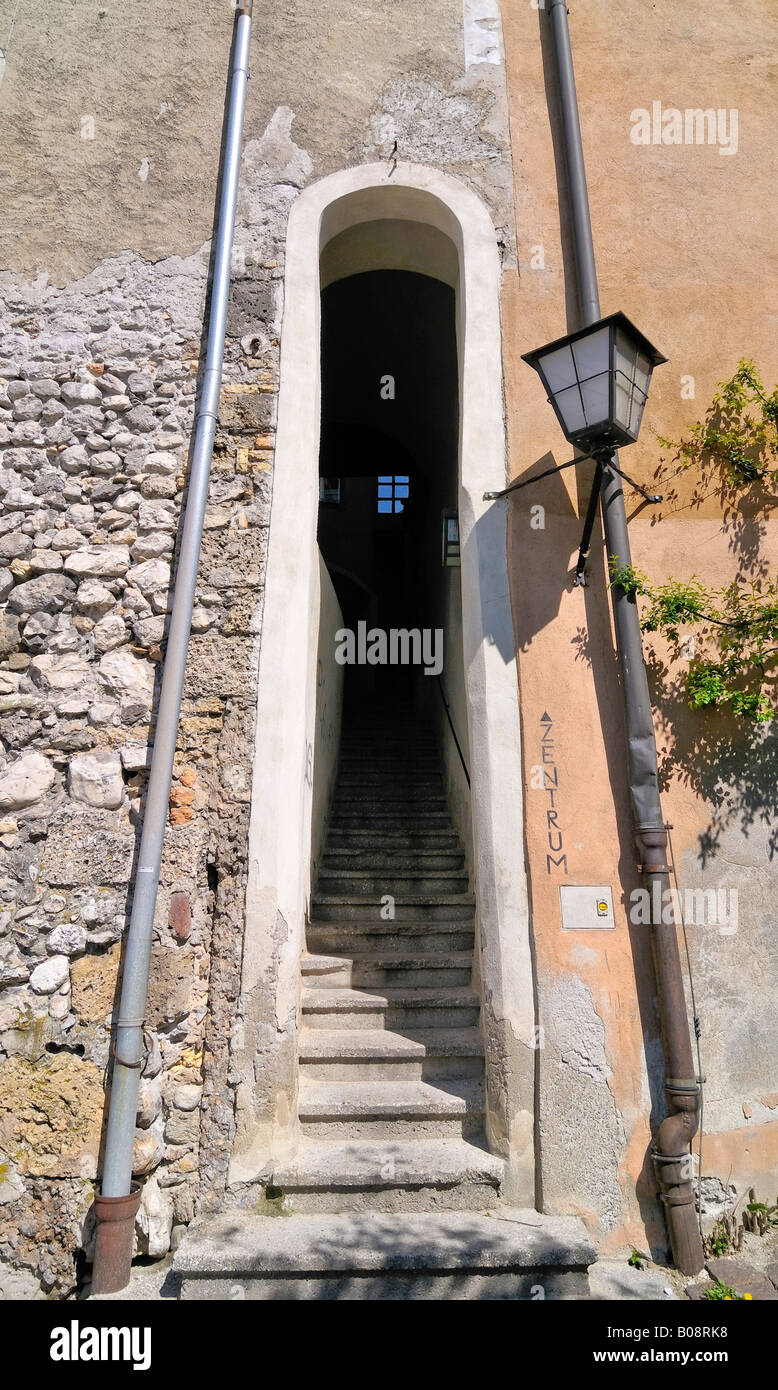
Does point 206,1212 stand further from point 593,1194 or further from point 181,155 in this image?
point 181,155

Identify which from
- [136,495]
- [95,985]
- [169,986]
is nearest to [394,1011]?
[169,986]

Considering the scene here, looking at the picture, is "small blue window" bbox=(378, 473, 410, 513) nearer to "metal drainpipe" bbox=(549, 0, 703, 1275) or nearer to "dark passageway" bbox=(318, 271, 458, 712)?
"dark passageway" bbox=(318, 271, 458, 712)

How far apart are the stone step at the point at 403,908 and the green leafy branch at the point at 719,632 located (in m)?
1.78

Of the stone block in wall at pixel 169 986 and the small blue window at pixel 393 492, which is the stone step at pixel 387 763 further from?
the small blue window at pixel 393 492

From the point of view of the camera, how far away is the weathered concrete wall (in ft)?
10.5

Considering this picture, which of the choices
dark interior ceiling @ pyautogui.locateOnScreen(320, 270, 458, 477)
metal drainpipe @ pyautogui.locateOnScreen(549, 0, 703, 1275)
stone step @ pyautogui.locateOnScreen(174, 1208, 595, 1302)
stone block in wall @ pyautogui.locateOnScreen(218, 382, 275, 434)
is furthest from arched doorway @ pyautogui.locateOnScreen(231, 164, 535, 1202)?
dark interior ceiling @ pyautogui.locateOnScreen(320, 270, 458, 477)

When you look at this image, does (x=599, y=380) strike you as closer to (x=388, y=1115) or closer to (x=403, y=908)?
(x=403, y=908)

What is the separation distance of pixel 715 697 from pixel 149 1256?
11.1 feet

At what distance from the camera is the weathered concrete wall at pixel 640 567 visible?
3.19 metres

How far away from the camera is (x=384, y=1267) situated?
263cm

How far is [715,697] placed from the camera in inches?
140

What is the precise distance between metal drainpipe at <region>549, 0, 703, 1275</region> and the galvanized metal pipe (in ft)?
6.45

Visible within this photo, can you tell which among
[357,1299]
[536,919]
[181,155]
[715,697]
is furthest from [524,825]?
[181,155]

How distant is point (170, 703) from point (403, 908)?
1.94m
